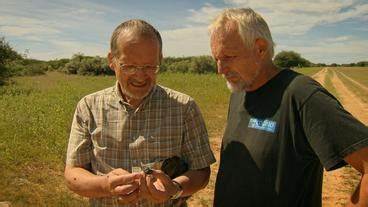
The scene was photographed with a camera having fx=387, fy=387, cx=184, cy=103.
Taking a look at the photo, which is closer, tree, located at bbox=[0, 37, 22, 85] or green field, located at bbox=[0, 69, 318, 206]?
green field, located at bbox=[0, 69, 318, 206]

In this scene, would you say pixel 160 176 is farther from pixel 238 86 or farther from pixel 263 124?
pixel 238 86

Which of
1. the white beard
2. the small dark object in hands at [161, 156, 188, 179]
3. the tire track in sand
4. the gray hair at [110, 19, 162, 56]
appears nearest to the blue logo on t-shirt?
the white beard

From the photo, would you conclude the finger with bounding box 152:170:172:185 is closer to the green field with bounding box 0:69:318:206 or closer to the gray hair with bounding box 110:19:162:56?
the gray hair with bounding box 110:19:162:56

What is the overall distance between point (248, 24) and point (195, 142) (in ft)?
2.67

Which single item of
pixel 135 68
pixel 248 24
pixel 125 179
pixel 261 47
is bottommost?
pixel 125 179

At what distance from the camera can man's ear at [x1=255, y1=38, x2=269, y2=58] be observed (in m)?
2.43

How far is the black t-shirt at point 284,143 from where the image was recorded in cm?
→ 192

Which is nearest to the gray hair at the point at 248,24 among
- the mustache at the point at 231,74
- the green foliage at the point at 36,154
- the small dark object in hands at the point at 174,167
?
the mustache at the point at 231,74

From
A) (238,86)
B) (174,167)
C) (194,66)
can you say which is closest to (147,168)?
(174,167)

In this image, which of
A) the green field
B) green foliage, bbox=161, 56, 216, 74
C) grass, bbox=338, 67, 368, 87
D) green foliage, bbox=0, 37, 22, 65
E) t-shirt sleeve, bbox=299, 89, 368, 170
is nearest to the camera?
t-shirt sleeve, bbox=299, 89, 368, 170

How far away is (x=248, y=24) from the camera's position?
7.88 feet

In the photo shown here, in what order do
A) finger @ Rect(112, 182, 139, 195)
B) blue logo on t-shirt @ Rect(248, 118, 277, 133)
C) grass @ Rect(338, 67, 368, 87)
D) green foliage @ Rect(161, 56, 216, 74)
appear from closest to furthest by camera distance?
finger @ Rect(112, 182, 139, 195), blue logo on t-shirt @ Rect(248, 118, 277, 133), grass @ Rect(338, 67, 368, 87), green foliage @ Rect(161, 56, 216, 74)

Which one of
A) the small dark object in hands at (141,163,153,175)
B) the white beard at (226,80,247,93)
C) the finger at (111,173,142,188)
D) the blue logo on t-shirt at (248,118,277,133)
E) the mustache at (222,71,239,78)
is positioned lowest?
the finger at (111,173,142,188)

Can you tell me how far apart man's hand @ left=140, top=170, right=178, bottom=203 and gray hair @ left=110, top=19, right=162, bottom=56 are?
0.80m
